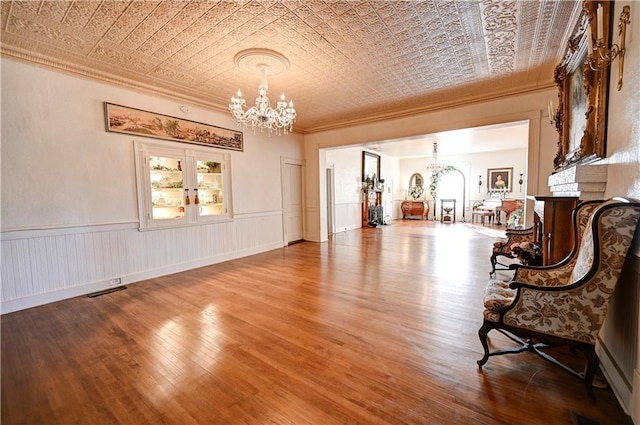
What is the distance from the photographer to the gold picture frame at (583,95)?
1.98 meters

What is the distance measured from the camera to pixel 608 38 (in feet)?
6.31

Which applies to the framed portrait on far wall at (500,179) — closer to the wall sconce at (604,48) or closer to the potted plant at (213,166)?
the wall sconce at (604,48)

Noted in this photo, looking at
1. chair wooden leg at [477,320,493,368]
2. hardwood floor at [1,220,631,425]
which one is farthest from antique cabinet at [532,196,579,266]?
chair wooden leg at [477,320,493,368]

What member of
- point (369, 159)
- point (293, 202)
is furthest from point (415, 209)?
point (293, 202)

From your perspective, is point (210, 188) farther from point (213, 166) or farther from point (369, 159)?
point (369, 159)

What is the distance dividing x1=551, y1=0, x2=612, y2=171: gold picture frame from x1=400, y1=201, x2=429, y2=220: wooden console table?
359 inches

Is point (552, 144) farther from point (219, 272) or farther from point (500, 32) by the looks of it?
point (219, 272)

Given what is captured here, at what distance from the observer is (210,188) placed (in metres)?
5.14

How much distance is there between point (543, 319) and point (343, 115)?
5079 millimetres

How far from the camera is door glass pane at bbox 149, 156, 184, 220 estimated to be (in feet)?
14.1

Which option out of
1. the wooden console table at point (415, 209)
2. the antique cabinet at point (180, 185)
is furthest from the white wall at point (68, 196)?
the wooden console table at point (415, 209)

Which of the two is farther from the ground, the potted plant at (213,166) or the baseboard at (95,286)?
the potted plant at (213,166)

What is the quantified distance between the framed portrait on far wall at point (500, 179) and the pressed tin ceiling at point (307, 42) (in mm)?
7262

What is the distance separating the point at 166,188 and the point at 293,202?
3250 millimetres
